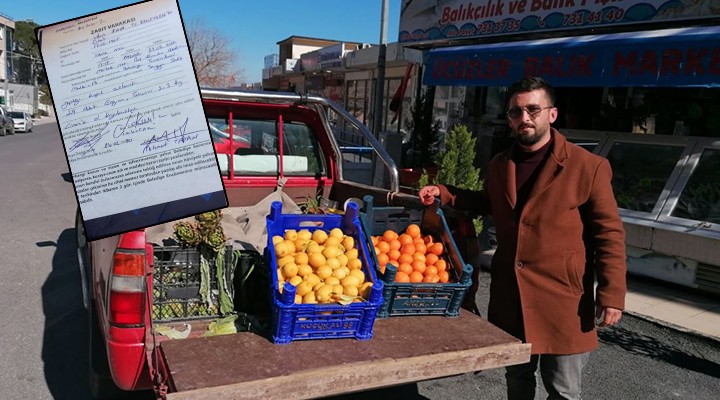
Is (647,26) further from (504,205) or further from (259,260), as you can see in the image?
(259,260)

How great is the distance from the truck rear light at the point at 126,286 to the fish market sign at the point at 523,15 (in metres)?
7.14

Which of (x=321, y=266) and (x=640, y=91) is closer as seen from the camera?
(x=321, y=266)

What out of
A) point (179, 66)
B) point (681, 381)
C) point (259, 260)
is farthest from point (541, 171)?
point (681, 381)

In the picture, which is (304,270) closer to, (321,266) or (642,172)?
(321,266)

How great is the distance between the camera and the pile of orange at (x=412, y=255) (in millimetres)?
3148

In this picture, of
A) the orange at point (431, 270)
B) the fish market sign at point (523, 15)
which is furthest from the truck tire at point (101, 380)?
the fish market sign at point (523, 15)

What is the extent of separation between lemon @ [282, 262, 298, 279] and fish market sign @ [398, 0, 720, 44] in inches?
255

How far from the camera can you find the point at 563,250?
8.86ft

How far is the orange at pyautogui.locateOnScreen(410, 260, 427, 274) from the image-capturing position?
317cm

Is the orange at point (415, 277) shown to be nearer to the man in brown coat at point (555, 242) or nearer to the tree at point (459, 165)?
the man in brown coat at point (555, 242)

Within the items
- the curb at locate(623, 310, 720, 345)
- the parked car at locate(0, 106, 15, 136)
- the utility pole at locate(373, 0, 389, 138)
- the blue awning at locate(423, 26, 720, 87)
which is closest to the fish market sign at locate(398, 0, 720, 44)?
the blue awning at locate(423, 26, 720, 87)

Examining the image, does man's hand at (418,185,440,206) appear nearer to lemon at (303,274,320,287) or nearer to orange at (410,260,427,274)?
orange at (410,260,427,274)

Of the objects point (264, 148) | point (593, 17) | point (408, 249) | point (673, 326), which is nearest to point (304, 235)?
point (408, 249)

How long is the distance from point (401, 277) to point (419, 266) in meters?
0.14
